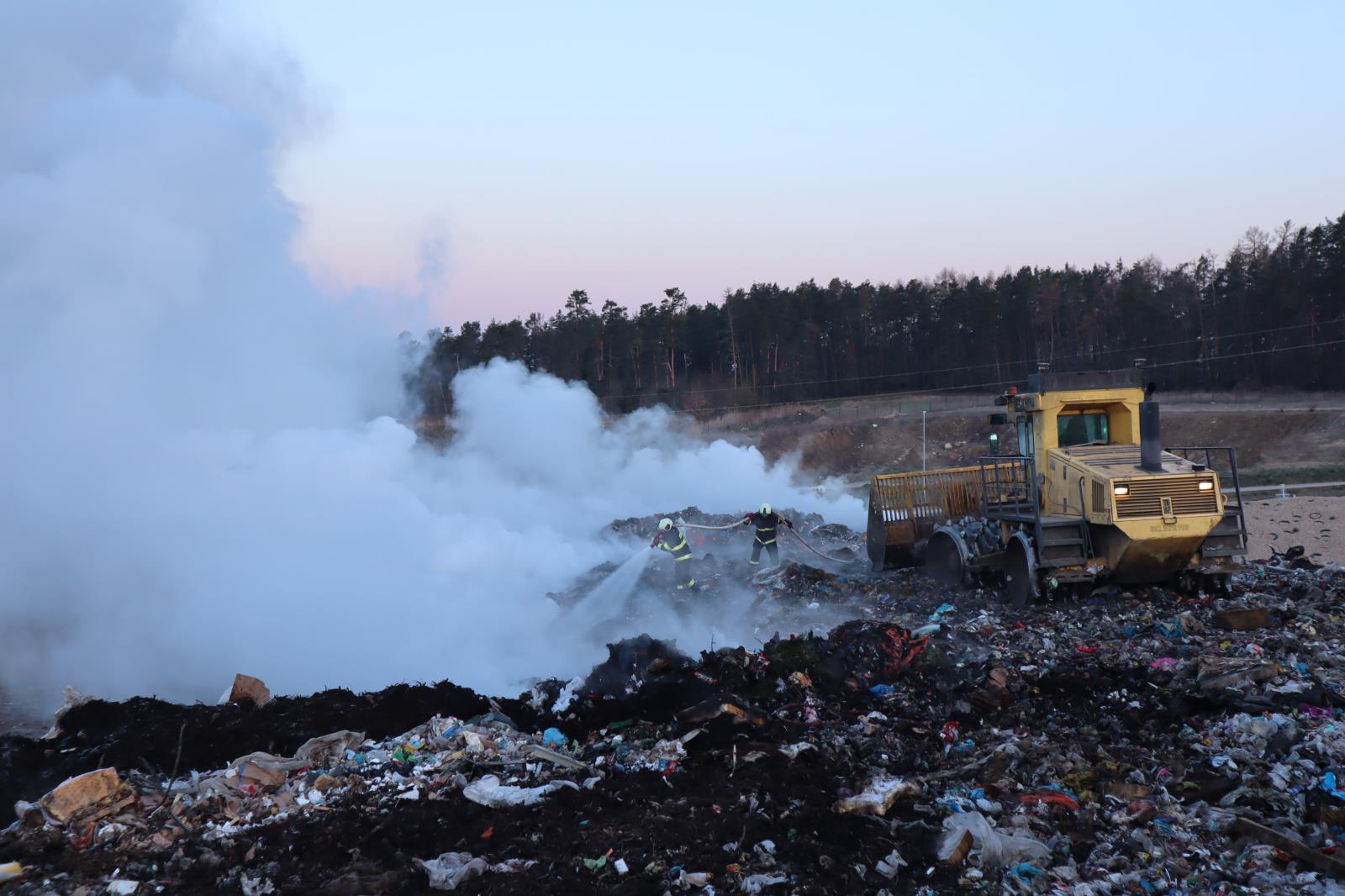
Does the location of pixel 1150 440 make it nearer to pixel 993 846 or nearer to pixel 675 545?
pixel 993 846

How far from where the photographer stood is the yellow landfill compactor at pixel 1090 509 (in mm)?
10547

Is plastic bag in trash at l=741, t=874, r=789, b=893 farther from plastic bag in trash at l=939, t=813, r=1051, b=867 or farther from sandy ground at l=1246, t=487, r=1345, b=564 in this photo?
sandy ground at l=1246, t=487, r=1345, b=564

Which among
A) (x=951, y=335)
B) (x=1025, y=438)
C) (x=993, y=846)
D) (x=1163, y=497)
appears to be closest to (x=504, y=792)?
(x=993, y=846)

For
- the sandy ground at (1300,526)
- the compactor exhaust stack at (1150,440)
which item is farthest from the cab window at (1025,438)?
the sandy ground at (1300,526)

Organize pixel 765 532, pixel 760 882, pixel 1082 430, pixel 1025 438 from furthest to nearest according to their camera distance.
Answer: pixel 765 532 < pixel 1025 438 < pixel 1082 430 < pixel 760 882

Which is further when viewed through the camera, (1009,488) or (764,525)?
(764,525)

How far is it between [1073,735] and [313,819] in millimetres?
5544

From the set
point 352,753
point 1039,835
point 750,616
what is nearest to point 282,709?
point 352,753

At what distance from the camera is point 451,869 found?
503cm

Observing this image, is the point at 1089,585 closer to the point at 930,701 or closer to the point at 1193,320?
the point at 930,701

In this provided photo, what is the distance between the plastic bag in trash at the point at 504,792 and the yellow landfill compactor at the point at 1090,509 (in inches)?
285

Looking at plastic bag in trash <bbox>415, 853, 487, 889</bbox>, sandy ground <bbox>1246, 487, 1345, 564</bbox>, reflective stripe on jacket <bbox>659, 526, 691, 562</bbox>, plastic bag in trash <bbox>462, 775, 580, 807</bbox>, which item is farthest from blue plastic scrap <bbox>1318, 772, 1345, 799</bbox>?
sandy ground <bbox>1246, 487, 1345, 564</bbox>

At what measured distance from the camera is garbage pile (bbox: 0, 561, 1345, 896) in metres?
5.09

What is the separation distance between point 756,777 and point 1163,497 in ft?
22.4
